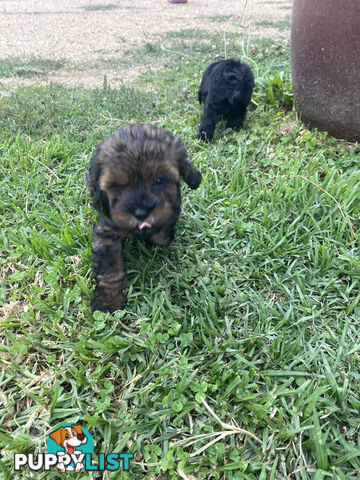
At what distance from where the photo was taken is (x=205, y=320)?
8.26 ft

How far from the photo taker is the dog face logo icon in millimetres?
1848

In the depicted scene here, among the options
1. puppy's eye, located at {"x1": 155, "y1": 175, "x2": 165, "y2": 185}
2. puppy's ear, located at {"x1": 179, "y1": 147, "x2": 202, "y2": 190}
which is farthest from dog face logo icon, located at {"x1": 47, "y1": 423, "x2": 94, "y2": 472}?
puppy's ear, located at {"x1": 179, "y1": 147, "x2": 202, "y2": 190}

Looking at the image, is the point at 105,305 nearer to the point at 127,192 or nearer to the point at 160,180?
the point at 127,192

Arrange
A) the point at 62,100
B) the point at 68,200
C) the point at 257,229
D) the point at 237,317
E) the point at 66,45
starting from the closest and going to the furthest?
the point at 237,317 < the point at 257,229 < the point at 68,200 < the point at 62,100 < the point at 66,45

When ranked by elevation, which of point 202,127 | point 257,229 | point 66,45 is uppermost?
point 66,45

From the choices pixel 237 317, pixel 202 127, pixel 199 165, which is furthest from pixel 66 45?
pixel 237 317

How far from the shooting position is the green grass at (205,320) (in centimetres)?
193

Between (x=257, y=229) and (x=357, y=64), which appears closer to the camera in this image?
(x=257, y=229)

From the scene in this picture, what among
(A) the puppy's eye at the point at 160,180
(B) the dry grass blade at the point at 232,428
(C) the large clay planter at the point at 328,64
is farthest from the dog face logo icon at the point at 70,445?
(C) the large clay planter at the point at 328,64

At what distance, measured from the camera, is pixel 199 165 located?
13.3 ft

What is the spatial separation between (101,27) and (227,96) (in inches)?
305

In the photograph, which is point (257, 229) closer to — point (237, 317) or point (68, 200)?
point (237, 317)

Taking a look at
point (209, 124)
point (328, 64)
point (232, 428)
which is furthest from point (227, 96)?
point (232, 428)

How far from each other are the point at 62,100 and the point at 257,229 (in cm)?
371
